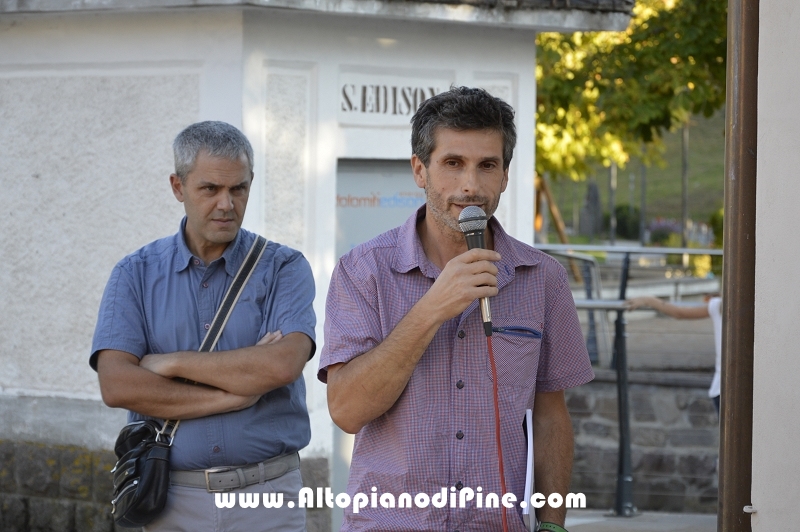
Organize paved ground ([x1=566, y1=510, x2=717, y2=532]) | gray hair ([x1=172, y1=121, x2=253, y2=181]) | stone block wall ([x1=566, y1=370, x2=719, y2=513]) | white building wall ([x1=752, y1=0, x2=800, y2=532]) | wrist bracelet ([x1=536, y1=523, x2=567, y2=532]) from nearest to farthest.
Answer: wrist bracelet ([x1=536, y1=523, x2=567, y2=532]) → white building wall ([x1=752, y1=0, x2=800, y2=532]) → gray hair ([x1=172, y1=121, x2=253, y2=181]) → paved ground ([x1=566, y1=510, x2=717, y2=532]) → stone block wall ([x1=566, y1=370, x2=719, y2=513])

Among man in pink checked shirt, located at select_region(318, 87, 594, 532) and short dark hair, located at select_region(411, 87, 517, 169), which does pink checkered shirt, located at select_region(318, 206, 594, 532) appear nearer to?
man in pink checked shirt, located at select_region(318, 87, 594, 532)

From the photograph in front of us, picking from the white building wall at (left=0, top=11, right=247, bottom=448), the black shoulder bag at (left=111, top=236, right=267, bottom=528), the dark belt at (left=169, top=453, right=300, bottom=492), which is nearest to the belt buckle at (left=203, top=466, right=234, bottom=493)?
the dark belt at (left=169, top=453, right=300, bottom=492)

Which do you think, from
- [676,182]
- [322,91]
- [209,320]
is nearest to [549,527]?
[209,320]

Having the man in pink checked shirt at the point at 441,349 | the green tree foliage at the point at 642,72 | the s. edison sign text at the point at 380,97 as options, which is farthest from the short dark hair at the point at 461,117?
the green tree foliage at the point at 642,72

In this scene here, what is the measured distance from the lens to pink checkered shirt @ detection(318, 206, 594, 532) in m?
3.04

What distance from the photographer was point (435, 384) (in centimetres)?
308

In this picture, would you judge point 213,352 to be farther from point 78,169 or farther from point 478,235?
point 78,169

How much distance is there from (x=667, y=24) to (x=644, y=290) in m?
4.13

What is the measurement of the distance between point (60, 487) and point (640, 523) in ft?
13.4

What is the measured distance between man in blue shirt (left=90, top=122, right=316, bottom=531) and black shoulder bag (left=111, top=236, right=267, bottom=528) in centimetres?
5

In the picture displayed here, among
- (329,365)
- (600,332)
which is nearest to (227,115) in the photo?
(329,365)

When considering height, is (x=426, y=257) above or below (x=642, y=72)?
below

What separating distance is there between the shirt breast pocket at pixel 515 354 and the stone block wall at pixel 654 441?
7483 millimetres

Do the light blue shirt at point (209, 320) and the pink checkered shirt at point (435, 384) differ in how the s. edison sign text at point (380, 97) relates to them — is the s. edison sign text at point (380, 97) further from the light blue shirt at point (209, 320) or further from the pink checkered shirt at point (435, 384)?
the pink checkered shirt at point (435, 384)
